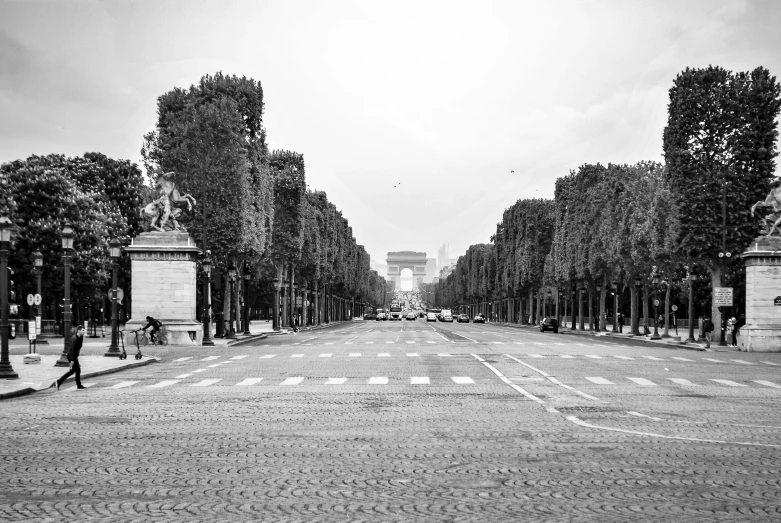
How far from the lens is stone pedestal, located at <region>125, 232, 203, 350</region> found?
51438 mm

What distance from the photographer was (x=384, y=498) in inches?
376

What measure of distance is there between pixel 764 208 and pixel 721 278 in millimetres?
5230

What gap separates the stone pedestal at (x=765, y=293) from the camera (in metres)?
47.3

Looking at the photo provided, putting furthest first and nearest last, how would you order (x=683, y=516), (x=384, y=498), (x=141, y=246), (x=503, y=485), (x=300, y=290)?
(x=300, y=290) → (x=141, y=246) → (x=503, y=485) → (x=384, y=498) → (x=683, y=516)

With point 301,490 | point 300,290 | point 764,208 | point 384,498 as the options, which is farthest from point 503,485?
point 300,290

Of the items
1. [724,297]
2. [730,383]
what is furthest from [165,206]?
[730,383]

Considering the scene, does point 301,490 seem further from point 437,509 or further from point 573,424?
point 573,424

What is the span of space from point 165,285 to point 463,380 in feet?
94.0

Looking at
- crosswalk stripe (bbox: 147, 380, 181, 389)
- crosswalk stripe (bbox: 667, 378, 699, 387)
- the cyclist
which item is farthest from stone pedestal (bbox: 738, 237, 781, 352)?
crosswalk stripe (bbox: 147, 380, 181, 389)

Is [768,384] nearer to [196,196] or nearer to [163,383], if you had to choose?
[163,383]

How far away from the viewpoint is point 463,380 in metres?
26.3

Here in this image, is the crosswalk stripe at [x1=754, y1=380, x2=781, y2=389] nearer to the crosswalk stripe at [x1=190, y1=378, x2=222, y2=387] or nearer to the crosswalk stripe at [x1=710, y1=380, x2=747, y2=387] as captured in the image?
the crosswalk stripe at [x1=710, y1=380, x2=747, y2=387]

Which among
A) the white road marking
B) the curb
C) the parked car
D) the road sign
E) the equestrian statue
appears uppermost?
the equestrian statue

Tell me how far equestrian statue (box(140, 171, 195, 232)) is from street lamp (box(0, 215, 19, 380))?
23791mm
